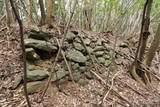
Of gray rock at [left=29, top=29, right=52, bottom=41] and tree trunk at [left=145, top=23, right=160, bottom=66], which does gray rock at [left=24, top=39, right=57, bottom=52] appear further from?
tree trunk at [left=145, top=23, right=160, bottom=66]

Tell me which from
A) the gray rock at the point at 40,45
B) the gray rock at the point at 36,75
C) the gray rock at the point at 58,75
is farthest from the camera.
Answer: the gray rock at the point at 40,45

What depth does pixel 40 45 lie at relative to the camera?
10.4ft

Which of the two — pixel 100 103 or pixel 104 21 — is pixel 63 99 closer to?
pixel 100 103

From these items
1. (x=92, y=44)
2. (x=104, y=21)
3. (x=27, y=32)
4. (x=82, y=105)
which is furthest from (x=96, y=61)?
(x=104, y=21)

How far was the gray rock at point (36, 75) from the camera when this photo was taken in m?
2.68

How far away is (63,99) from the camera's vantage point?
8.83 feet

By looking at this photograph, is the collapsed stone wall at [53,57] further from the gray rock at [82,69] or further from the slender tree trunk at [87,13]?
the slender tree trunk at [87,13]

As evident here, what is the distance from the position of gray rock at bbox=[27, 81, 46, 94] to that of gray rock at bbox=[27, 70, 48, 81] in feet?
0.28

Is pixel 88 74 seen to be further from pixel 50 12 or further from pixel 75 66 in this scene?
pixel 50 12

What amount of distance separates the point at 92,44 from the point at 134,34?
11.7 ft


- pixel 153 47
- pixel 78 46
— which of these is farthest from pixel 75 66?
pixel 153 47

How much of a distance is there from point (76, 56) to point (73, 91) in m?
0.86

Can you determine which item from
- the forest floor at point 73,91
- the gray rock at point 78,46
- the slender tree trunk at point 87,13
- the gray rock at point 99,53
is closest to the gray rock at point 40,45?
the forest floor at point 73,91

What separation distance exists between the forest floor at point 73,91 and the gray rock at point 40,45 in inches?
11.6
